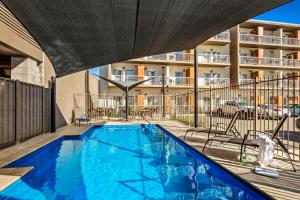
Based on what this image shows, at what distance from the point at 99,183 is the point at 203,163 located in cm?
230


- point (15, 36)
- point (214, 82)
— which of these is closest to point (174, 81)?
point (214, 82)

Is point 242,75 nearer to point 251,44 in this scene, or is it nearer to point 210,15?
point 251,44

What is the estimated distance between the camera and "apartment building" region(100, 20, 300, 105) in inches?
960

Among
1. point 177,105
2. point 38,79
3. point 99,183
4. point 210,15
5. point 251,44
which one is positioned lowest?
point 99,183

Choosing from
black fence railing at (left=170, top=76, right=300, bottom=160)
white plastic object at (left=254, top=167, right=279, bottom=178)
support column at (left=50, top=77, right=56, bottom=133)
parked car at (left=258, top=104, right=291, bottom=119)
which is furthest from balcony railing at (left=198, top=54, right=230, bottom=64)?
white plastic object at (left=254, top=167, right=279, bottom=178)

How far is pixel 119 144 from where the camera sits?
804 cm

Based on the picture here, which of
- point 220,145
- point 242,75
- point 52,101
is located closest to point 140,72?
point 242,75

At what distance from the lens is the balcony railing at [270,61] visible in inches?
1059

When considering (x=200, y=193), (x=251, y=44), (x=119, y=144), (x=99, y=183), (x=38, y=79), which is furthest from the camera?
(x=251, y=44)

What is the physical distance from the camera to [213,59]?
→ 85.3 ft

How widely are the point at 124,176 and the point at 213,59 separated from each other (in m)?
23.4

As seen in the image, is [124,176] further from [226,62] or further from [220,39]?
[220,39]

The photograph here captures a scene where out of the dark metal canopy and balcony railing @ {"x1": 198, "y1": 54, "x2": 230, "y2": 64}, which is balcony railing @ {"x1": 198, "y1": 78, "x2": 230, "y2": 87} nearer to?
balcony railing @ {"x1": 198, "y1": 54, "x2": 230, "y2": 64}

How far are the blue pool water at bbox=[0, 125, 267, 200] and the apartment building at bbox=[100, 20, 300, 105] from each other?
1733 centimetres
